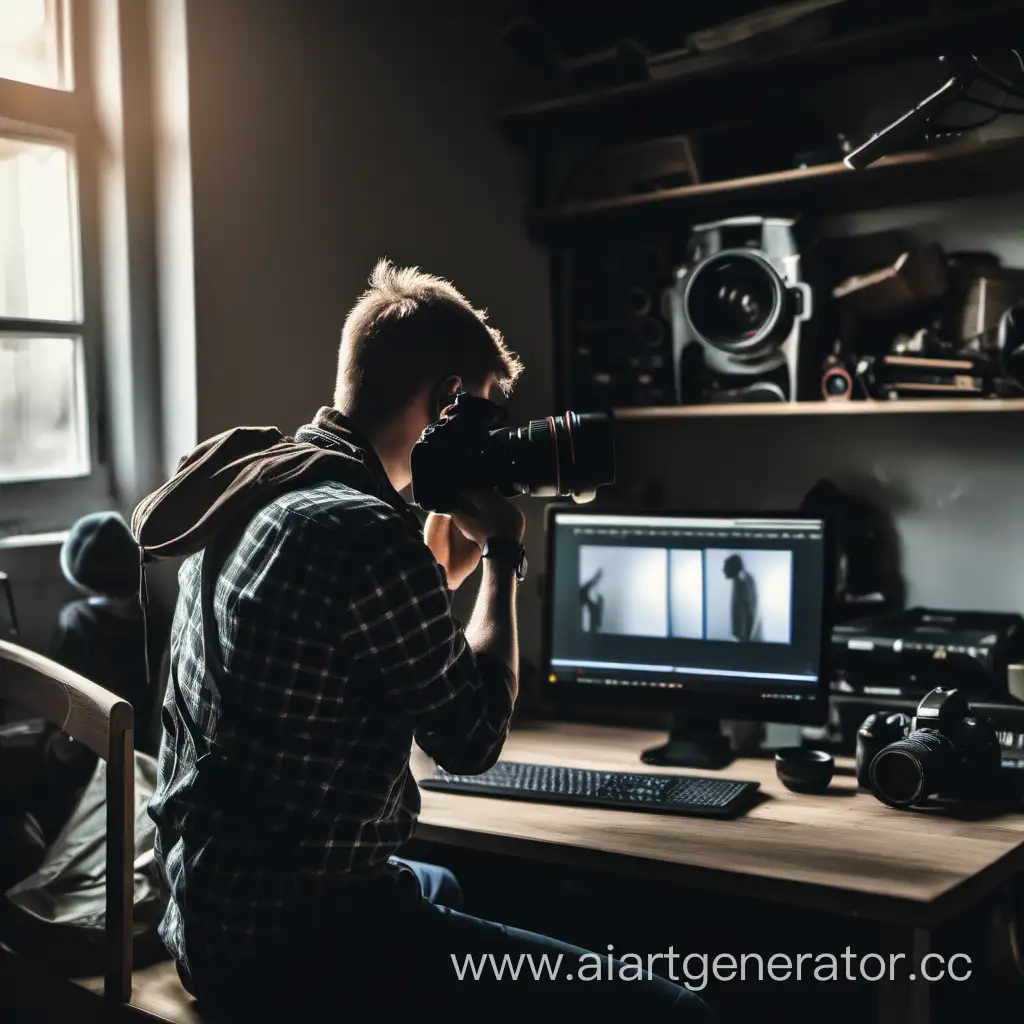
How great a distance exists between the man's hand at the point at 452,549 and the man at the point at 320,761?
384 millimetres

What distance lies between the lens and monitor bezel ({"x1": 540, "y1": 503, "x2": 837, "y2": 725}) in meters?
1.92

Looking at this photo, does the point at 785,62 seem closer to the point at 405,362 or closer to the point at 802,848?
the point at 405,362

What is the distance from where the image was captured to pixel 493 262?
266 cm

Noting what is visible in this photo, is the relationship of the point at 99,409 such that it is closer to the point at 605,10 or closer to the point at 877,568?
the point at 605,10

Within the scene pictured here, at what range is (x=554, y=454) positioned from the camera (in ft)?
5.04

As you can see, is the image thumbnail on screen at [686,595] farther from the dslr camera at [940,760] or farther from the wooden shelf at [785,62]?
the wooden shelf at [785,62]

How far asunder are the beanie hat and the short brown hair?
58 cm

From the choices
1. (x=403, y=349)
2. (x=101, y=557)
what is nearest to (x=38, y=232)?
(x=101, y=557)

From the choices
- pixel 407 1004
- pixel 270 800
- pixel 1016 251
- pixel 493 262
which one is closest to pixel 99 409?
pixel 493 262

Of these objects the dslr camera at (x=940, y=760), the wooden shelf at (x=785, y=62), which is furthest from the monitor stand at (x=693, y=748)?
the wooden shelf at (x=785, y=62)

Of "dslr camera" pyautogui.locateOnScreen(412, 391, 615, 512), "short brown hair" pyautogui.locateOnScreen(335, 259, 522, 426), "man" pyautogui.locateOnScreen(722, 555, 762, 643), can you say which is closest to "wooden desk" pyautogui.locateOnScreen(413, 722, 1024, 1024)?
"man" pyautogui.locateOnScreen(722, 555, 762, 643)

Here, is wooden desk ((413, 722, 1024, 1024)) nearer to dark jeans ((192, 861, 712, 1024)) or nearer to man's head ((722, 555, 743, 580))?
dark jeans ((192, 861, 712, 1024))

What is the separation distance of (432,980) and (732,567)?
906 millimetres

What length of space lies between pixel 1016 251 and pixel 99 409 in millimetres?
1745
